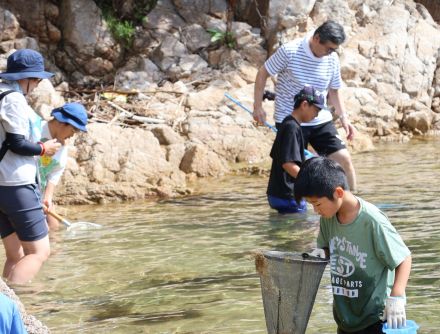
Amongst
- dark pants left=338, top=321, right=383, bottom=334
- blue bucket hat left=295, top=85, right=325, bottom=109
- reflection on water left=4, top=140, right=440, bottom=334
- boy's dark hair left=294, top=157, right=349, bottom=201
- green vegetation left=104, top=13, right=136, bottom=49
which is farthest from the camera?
green vegetation left=104, top=13, right=136, bottom=49

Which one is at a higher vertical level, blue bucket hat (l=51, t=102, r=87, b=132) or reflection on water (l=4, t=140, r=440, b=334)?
blue bucket hat (l=51, t=102, r=87, b=132)

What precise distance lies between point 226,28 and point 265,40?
31.1 inches

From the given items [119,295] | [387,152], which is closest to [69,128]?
[119,295]

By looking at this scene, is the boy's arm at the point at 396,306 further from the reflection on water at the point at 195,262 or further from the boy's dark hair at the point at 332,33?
the boy's dark hair at the point at 332,33

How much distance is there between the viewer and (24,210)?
219 inches

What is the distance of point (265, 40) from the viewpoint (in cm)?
1628

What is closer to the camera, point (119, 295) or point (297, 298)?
point (297, 298)

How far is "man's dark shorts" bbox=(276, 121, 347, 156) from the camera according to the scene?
26.0 ft

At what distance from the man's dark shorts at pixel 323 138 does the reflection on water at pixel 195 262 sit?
0.63m

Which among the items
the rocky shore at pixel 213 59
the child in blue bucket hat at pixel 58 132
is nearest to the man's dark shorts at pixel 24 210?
the child in blue bucket hat at pixel 58 132

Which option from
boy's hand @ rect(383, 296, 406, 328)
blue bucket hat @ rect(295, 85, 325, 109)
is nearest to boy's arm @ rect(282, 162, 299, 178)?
blue bucket hat @ rect(295, 85, 325, 109)

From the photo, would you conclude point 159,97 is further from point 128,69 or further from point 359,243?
point 359,243

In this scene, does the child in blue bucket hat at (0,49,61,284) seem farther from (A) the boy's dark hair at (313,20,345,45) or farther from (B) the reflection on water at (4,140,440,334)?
(A) the boy's dark hair at (313,20,345,45)

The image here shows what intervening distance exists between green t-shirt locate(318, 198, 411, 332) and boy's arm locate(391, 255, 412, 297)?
20 millimetres
